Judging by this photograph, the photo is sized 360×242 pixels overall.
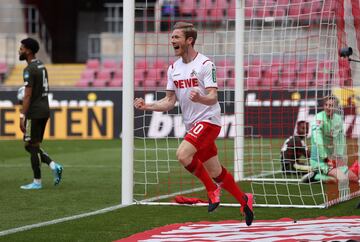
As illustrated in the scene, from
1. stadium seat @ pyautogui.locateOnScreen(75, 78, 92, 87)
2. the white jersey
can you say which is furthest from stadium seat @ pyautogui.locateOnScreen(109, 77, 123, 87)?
the white jersey

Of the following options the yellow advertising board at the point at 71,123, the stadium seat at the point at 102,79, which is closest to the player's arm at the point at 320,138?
the yellow advertising board at the point at 71,123

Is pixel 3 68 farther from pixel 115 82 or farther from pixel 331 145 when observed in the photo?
pixel 331 145

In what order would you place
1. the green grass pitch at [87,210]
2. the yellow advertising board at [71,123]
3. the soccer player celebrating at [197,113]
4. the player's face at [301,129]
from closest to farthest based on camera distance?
the green grass pitch at [87,210]
the soccer player celebrating at [197,113]
the player's face at [301,129]
the yellow advertising board at [71,123]

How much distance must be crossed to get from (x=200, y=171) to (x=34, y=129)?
4.53 meters

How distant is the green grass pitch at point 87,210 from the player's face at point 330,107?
127 cm

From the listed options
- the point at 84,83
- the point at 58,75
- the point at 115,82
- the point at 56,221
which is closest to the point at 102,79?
the point at 84,83

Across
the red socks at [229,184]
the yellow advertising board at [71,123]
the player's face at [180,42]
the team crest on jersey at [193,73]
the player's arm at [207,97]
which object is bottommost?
the yellow advertising board at [71,123]

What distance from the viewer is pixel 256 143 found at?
73.6ft

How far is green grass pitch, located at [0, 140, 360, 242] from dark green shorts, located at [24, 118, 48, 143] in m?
0.73

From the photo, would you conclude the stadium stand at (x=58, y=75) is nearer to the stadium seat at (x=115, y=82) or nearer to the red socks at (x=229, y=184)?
the stadium seat at (x=115, y=82)

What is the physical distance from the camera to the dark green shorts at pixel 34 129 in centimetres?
1373

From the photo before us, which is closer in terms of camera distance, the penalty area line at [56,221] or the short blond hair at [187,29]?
the penalty area line at [56,221]

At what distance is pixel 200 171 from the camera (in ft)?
32.4

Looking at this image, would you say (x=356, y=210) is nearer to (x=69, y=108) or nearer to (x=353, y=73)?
(x=353, y=73)
